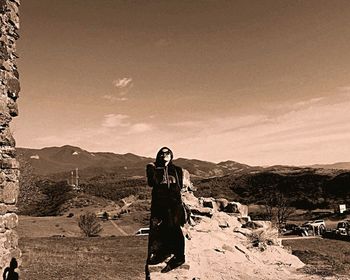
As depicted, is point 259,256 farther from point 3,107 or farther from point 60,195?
point 60,195

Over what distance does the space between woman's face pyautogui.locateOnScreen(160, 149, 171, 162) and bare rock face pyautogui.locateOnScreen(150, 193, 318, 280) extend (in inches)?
64.0

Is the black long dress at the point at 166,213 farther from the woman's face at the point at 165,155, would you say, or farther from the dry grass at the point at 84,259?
the dry grass at the point at 84,259

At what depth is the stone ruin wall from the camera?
6180 millimetres

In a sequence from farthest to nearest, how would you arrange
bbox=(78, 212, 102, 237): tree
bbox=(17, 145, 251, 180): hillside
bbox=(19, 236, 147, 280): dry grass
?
1. bbox=(17, 145, 251, 180): hillside
2. bbox=(78, 212, 102, 237): tree
3. bbox=(19, 236, 147, 280): dry grass

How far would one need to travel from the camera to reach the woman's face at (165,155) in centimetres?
836

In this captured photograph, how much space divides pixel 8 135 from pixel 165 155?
11.1ft

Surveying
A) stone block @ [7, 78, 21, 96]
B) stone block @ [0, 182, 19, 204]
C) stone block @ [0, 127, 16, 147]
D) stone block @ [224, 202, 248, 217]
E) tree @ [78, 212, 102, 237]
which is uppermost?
stone block @ [7, 78, 21, 96]

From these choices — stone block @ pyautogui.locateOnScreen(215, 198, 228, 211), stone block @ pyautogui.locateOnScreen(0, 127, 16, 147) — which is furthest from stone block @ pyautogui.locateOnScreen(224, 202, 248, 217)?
stone block @ pyautogui.locateOnScreen(0, 127, 16, 147)

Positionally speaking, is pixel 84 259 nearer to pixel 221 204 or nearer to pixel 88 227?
pixel 221 204

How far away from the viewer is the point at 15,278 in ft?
21.2

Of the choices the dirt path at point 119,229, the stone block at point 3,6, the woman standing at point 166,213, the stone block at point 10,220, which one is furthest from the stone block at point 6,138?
the dirt path at point 119,229

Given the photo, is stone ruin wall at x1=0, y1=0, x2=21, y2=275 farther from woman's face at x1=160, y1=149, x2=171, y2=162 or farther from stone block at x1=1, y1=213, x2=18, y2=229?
woman's face at x1=160, y1=149, x2=171, y2=162

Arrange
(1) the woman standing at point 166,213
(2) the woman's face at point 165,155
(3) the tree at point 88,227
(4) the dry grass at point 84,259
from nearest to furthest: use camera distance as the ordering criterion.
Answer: (1) the woman standing at point 166,213
(2) the woman's face at point 165,155
(4) the dry grass at point 84,259
(3) the tree at point 88,227

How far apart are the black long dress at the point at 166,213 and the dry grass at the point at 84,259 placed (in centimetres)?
560
